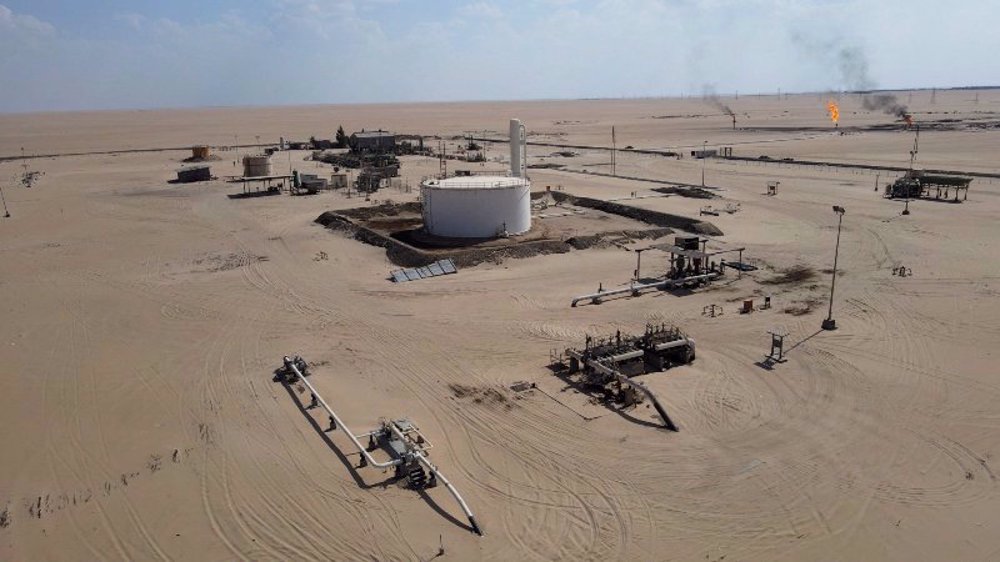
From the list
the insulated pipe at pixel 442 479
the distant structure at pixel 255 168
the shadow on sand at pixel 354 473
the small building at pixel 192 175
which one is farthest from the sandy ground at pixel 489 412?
the distant structure at pixel 255 168

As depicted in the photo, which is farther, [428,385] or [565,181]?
[565,181]

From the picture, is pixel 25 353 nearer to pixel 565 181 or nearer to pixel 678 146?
pixel 565 181

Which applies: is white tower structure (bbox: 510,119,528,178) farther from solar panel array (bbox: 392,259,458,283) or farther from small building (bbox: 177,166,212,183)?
small building (bbox: 177,166,212,183)

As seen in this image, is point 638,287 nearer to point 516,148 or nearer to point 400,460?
point 400,460

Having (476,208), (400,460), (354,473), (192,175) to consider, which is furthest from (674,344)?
(192,175)

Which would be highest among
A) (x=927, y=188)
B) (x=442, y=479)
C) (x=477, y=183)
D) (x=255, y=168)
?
(x=477, y=183)

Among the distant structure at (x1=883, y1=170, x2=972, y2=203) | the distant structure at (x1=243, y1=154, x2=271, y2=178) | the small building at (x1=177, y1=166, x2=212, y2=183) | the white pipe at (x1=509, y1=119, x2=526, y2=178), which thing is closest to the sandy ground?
the white pipe at (x1=509, y1=119, x2=526, y2=178)

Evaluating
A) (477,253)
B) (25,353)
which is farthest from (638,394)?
(25,353)

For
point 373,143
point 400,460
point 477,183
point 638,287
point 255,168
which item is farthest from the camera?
point 373,143
